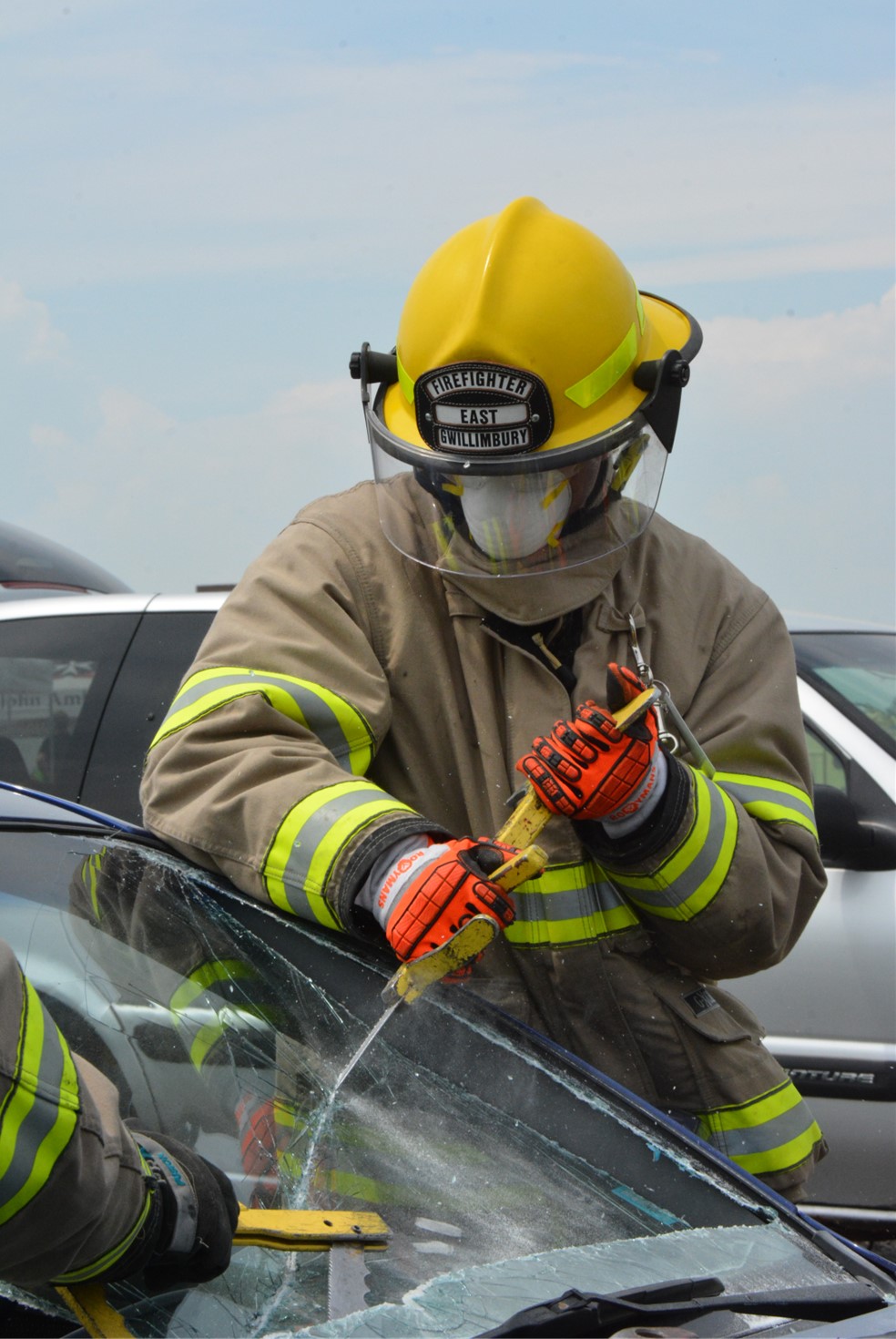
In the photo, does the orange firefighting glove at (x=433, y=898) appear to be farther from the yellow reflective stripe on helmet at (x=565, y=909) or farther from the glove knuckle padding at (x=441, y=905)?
the yellow reflective stripe on helmet at (x=565, y=909)

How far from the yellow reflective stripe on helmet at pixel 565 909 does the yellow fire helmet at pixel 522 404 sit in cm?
48

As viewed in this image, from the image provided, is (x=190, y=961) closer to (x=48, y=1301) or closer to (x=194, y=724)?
(x=194, y=724)

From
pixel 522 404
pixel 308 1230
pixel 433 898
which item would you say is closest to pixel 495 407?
pixel 522 404

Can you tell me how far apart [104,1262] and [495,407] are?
1.31 m

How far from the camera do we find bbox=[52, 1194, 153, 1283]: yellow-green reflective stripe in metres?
1.28

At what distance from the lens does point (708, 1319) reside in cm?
125

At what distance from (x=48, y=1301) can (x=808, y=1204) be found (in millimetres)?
2621

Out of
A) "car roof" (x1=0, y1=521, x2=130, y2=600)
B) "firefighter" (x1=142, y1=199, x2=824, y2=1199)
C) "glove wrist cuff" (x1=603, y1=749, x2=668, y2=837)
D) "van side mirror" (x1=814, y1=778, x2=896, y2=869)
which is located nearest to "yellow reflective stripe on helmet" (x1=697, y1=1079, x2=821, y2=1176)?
"firefighter" (x1=142, y1=199, x2=824, y2=1199)

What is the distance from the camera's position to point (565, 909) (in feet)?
6.52

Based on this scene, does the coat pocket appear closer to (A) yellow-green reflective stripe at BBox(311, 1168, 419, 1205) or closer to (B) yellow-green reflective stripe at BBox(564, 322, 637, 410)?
(A) yellow-green reflective stripe at BBox(311, 1168, 419, 1205)

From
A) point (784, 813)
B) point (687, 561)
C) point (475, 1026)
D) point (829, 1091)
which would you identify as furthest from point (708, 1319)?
point (829, 1091)

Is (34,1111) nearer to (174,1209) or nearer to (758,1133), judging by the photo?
(174,1209)

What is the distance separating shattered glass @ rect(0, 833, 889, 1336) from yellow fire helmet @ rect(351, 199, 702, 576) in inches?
A: 27.2

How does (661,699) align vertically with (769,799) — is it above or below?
→ above
